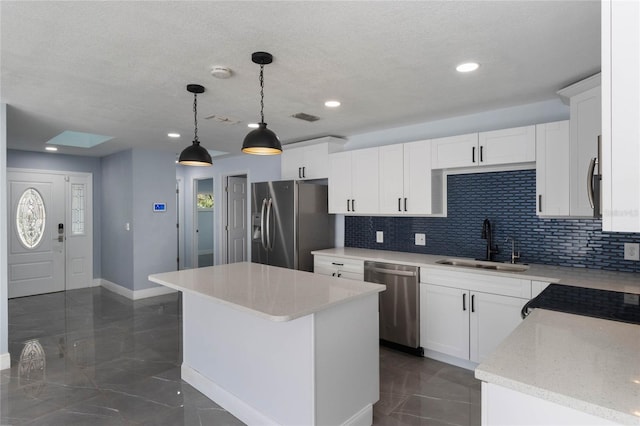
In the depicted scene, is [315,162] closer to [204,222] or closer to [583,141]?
[583,141]

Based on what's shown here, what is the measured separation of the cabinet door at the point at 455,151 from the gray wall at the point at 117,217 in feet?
15.5

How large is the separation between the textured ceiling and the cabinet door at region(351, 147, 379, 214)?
0.58m

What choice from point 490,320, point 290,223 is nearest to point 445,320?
point 490,320

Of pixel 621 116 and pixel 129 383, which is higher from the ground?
pixel 621 116

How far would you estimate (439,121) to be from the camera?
3.97 metres

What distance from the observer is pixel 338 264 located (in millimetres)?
4168

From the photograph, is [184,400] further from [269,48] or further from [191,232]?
[191,232]

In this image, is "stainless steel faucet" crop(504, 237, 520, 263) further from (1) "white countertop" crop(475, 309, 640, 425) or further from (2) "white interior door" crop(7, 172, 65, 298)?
(2) "white interior door" crop(7, 172, 65, 298)

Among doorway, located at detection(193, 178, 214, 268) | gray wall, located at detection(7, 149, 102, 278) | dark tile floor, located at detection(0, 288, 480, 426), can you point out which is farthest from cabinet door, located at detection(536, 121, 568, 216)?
gray wall, located at detection(7, 149, 102, 278)

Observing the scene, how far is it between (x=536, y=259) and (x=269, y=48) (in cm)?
296

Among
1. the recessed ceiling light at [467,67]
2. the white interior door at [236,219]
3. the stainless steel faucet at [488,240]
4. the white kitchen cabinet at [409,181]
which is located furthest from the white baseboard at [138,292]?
the recessed ceiling light at [467,67]

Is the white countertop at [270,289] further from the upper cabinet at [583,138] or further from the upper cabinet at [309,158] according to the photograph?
the upper cabinet at [309,158]

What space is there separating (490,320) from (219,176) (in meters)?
5.29

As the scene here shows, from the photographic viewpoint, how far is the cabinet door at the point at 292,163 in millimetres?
4961
